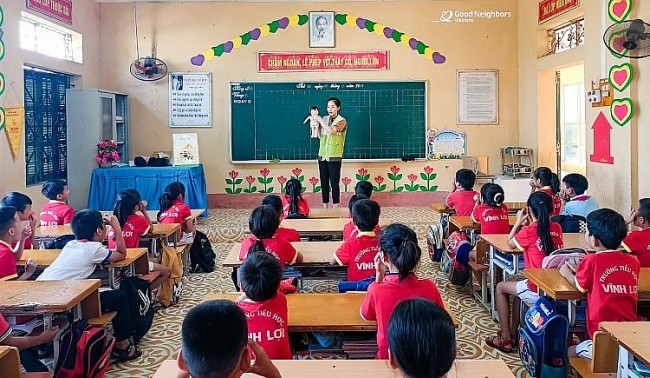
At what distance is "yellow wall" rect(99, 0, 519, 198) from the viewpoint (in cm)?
774

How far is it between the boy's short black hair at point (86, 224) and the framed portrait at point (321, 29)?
5.15 metres

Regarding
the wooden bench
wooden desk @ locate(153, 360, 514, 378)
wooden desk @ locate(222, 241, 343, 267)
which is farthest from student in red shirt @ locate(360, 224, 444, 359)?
wooden desk @ locate(222, 241, 343, 267)

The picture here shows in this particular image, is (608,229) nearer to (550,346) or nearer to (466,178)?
(550,346)

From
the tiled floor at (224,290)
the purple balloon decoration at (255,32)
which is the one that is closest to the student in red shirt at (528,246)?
the tiled floor at (224,290)

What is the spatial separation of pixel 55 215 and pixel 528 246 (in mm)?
3468

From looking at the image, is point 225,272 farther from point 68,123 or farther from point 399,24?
point 399,24

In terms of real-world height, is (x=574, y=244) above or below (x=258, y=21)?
below

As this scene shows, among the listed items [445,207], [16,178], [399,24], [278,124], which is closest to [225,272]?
[445,207]

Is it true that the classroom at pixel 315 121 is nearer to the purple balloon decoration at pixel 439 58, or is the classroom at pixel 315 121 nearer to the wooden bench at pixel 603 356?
the purple balloon decoration at pixel 439 58

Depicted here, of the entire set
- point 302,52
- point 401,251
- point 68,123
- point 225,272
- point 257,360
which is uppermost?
point 302,52

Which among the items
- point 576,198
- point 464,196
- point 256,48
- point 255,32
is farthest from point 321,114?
point 576,198

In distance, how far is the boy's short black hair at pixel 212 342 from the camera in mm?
1320

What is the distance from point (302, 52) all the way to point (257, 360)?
6.63 meters

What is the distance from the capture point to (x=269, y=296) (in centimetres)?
204
